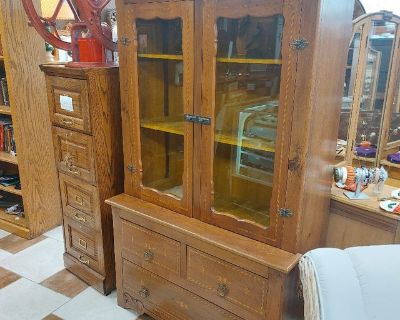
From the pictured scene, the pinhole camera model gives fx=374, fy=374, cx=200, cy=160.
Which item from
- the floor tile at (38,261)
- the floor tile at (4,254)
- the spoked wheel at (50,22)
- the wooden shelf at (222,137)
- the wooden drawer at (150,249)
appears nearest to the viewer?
the wooden shelf at (222,137)

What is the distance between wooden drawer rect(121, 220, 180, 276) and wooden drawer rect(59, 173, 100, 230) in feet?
0.74

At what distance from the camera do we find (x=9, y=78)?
2.31 metres

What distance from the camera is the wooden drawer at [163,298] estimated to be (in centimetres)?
158

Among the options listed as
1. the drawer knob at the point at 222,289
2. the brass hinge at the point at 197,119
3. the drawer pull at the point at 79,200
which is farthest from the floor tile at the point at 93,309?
the brass hinge at the point at 197,119

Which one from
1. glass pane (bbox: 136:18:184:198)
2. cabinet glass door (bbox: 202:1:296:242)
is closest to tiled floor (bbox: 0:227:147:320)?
glass pane (bbox: 136:18:184:198)

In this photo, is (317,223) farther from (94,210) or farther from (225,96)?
(94,210)

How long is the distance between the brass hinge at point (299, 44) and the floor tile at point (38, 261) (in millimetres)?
1891

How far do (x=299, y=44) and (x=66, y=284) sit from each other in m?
1.81

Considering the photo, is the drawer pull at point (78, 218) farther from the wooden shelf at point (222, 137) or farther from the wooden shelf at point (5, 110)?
the wooden shelf at point (5, 110)

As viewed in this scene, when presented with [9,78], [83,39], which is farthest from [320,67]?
[9,78]

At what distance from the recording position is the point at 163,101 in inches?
64.8

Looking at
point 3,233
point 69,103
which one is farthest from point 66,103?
point 3,233

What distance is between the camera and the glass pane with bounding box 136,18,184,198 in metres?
1.51

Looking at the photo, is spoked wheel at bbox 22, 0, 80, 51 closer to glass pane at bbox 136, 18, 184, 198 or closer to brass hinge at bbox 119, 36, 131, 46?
brass hinge at bbox 119, 36, 131, 46
